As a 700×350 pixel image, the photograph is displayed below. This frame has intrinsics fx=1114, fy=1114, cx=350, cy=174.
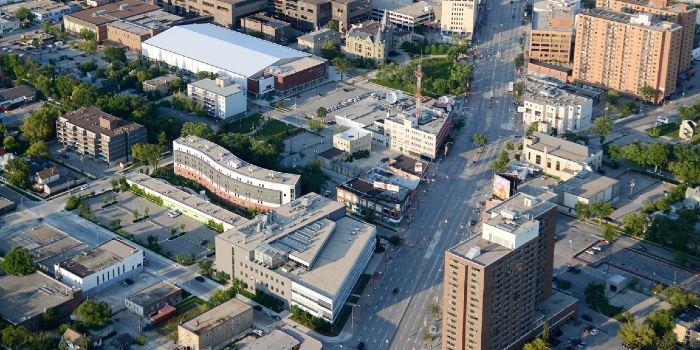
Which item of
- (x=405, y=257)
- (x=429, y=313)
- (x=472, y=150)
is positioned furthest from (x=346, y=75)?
(x=429, y=313)

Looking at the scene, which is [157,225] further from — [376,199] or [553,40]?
[553,40]

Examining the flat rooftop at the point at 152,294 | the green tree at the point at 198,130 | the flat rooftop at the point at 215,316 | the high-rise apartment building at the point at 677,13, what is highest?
the high-rise apartment building at the point at 677,13

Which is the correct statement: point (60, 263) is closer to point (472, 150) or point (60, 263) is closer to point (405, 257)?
point (405, 257)

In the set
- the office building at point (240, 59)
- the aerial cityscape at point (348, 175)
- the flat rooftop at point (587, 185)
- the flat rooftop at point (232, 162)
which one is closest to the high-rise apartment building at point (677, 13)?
the aerial cityscape at point (348, 175)

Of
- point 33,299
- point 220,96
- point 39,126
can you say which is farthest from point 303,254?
point 39,126

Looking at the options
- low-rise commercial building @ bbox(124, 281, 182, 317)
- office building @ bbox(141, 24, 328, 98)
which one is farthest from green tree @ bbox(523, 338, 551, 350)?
office building @ bbox(141, 24, 328, 98)

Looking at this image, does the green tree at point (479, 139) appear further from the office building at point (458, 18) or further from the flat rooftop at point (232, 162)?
the office building at point (458, 18)
